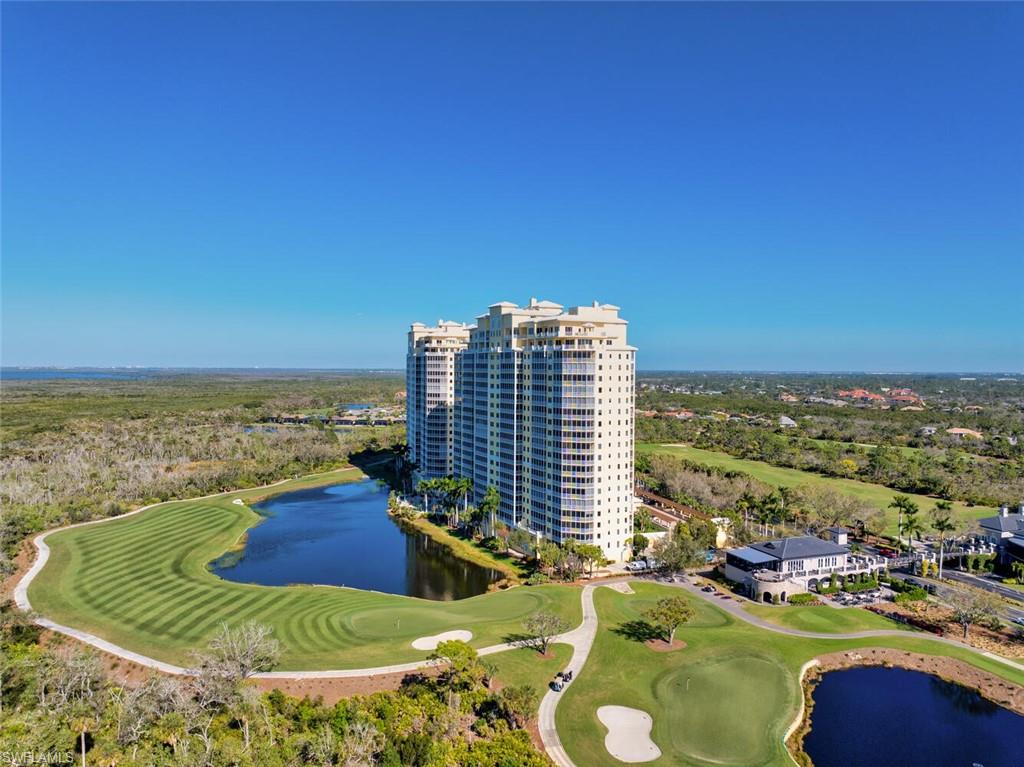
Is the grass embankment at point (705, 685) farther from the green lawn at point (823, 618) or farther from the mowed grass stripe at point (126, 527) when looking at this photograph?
the mowed grass stripe at point (126, 527)

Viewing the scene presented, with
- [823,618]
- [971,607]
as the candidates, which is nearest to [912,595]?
[971,607]

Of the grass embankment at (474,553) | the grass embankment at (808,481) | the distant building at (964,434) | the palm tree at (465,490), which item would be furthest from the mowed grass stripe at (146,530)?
the distant building at (964,434)

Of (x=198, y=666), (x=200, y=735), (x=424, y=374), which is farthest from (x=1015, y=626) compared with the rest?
(x=424, y=374)

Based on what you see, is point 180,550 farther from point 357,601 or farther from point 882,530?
point 882,530

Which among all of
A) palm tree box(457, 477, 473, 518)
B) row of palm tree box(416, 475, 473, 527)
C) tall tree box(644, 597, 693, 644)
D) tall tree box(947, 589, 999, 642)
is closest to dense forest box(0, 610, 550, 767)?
tall tree box(644, 597, 693, 644)

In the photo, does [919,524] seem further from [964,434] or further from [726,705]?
[964,434]

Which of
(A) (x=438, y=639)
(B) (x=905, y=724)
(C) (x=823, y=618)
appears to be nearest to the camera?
(B) (x=905, y=724)
